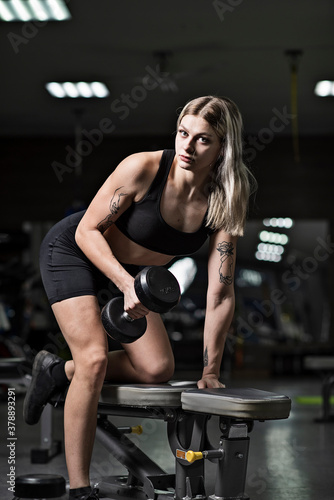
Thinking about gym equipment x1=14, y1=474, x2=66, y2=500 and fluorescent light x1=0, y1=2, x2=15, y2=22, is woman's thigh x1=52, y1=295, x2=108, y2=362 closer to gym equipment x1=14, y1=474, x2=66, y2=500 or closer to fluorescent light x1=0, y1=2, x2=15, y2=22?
gym equipment x1=14, y1=474, x2=66, y2=500

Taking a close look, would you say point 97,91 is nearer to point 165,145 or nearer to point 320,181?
point 165,145

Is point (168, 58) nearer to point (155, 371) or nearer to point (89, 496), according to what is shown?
point (155, 371)

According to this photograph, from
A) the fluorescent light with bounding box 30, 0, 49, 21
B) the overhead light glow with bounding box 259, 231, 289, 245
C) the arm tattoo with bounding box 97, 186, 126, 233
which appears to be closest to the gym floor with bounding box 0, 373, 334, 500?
the arm tattoo with bounding box 97, 186, 126, 233

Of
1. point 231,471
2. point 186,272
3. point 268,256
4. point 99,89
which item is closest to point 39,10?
point 99,89

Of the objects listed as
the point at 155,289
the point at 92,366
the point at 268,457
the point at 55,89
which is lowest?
the point at 268,457

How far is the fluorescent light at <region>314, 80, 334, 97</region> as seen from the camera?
692cm

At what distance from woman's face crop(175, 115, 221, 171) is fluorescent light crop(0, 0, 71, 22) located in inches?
135

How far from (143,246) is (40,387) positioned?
0.64 metres

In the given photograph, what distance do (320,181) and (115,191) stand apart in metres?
7.01

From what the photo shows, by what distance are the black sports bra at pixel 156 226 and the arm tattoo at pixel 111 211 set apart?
0.24 ft

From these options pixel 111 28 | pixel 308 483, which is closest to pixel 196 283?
pixel 111 28

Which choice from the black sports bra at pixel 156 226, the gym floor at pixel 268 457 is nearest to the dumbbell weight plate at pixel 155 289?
the black sports bra at pixel 156 226

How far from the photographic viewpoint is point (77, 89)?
716 cm

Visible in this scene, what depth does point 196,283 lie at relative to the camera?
29.7 feet
